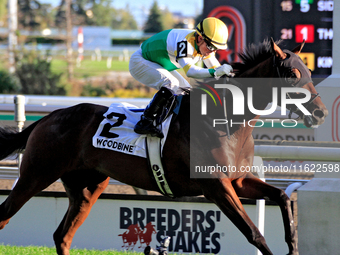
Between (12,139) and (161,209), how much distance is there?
4.55 feet

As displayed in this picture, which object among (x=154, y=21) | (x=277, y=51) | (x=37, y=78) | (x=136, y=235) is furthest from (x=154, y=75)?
(x=154, y=21)

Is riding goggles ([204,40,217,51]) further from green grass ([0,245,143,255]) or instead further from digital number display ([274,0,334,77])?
digital number display ([274,0,334,77])

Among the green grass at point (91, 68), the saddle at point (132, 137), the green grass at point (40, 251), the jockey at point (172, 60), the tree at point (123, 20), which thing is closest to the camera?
the jockey at point (172, 60)

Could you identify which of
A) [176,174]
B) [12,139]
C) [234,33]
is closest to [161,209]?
[176,174]

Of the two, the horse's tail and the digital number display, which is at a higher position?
the digital number display

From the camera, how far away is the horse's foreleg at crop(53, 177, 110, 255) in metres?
3.65

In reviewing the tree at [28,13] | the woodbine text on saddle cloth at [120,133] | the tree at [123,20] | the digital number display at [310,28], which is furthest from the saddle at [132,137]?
the tree at [123,20]

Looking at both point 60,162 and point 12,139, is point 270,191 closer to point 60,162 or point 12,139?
point 60,162

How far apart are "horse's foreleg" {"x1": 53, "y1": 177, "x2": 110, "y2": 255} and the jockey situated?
2.43 ft

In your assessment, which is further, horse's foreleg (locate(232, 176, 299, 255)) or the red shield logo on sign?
the red shield logo on sign

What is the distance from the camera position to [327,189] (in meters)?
3.58

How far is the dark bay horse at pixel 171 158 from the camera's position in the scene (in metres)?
3.07

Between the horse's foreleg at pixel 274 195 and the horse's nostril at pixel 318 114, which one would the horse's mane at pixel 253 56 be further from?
the horse's foreleg at pixel 274 195

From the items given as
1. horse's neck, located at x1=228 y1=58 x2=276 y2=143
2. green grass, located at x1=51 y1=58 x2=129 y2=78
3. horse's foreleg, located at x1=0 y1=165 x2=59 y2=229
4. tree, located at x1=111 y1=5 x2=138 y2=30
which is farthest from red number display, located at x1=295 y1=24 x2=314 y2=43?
tree, located at x1=111 y1=5 x2=138 y2=30
